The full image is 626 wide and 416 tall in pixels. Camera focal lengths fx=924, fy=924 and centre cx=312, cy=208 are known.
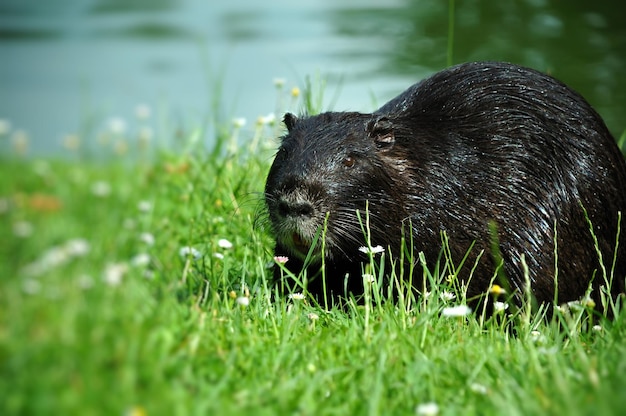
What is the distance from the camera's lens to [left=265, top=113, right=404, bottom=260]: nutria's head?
3752 millimetres

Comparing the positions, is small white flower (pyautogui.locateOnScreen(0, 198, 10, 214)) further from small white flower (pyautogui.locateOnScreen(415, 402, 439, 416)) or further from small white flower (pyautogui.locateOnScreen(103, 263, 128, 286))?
small white flower (pyautogui.locateOnScreen(415, 402, 439, 416))

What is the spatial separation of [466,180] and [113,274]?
2.53 m

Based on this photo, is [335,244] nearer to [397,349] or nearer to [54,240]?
[397,349]

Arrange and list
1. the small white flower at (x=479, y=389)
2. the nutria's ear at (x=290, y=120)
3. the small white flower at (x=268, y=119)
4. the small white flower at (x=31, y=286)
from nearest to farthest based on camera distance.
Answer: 1. the small white flower at (x=31, y=286)
2. the small white flower at (x=479, y=389)
3. the nutria's ear at (x=290, y=120)
4. the small white flower at (x=268, y=119)

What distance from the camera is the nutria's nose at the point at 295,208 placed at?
3.72 meters

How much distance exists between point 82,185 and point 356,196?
1.87 meters

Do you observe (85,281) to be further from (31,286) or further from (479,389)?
(479,389)

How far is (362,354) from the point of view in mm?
2838

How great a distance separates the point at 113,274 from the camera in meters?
1.90

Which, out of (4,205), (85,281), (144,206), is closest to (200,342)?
(85,281)

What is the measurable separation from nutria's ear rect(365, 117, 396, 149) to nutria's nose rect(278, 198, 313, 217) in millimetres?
505

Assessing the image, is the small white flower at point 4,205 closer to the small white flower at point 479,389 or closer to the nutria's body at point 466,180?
the small white flower at point 479,389

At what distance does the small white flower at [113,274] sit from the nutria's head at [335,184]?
5.60 feet

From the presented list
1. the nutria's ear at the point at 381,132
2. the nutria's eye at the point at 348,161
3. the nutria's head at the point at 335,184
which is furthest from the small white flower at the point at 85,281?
the nutria's ear at the point at 381,132
